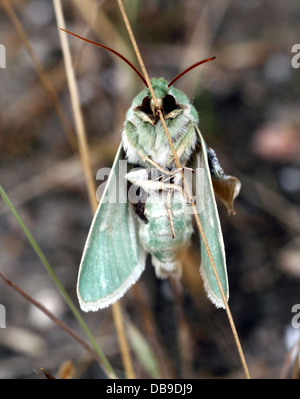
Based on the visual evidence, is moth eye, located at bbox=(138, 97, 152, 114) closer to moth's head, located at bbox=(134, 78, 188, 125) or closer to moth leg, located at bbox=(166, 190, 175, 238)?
moth's head, located at bbox=(134, 78, 188, 125)

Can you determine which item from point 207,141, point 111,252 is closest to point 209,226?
point 111,252

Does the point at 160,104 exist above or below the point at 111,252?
above

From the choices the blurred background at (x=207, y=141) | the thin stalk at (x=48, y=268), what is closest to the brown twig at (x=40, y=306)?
the thin stalk at (x=48, y=268)

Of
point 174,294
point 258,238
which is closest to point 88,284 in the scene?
point 174,294

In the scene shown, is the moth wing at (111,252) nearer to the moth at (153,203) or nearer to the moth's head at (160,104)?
the moth at (153,203)

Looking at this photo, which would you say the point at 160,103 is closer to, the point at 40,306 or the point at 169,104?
the point at 169,104

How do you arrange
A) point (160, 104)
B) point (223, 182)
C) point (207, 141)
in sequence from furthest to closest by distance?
1. point (207, 141)
2. point (223, 182)
3. point (160, 104)

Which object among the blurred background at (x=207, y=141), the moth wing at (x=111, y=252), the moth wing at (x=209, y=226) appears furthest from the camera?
the blurred background at (x=207, y=141)

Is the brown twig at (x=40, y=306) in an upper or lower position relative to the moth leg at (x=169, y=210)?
lower

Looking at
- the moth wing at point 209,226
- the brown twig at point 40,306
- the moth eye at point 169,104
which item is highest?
the moth eye at point 169,104
